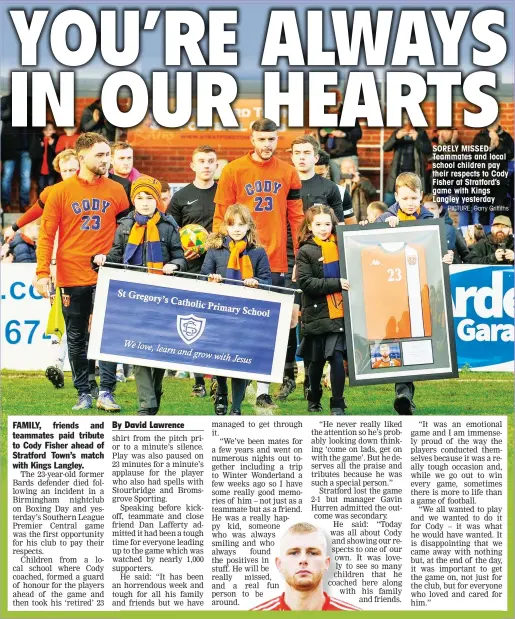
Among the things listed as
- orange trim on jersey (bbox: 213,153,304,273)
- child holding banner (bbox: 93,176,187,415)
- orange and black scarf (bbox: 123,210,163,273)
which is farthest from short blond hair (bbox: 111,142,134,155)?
orange and black scarf (bbox: 123,210,163,273)

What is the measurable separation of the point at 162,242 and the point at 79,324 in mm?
1163

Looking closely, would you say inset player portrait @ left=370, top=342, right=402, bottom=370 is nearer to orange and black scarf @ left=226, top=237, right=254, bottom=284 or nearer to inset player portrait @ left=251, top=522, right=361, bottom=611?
orange and black scarf @ left=226, top=237, right=254, bottom=284

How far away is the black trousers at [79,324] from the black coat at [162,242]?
2.41ft

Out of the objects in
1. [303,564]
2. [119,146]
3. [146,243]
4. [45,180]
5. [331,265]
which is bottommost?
[303,564]

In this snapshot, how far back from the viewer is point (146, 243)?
9.52m

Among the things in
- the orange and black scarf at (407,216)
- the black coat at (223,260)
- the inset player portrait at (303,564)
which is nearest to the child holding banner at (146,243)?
the black coat at (223,260)

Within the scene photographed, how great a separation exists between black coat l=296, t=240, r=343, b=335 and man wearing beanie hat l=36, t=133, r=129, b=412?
1.53 meters

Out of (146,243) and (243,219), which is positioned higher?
(243,219)

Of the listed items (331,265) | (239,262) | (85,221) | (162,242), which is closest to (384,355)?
(331,265)

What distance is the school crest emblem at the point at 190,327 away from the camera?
30.9 ft

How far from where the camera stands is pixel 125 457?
9.03 meters

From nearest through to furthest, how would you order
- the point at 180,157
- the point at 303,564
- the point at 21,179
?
the point at 303,564, the point at 21,179, the point at 180,157

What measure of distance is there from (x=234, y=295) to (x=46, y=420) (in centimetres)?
157

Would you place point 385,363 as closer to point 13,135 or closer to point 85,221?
point 85,221
